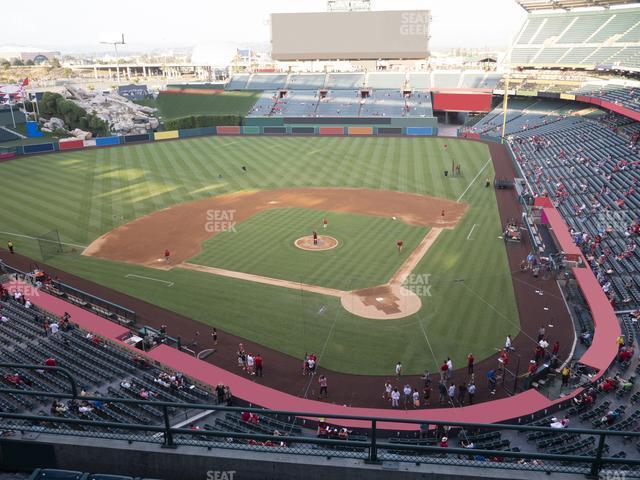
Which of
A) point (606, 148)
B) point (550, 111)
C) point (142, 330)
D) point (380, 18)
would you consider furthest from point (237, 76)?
point (142, 330)

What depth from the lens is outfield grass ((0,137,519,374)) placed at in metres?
22.4

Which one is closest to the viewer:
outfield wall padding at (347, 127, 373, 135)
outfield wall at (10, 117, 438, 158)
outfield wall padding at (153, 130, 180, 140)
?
outfield wall at (10, 117, 438, 158)

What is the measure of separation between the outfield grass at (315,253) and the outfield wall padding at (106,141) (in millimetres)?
38593

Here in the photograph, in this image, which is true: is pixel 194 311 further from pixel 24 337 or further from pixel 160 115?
pixel 160 115

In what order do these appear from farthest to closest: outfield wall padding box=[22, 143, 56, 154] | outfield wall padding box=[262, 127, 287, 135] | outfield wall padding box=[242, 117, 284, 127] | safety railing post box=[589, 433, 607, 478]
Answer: outfield wall padding box=[242, 117, 284, 127]
outfield wall padding box=[262, 127, 287, 135]
outfield wall padding box=[22, 143, 56, 154]
safety railing post box=[589, 433, 607, 478]

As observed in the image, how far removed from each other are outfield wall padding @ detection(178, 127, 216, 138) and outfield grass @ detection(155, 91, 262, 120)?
821 centimetres

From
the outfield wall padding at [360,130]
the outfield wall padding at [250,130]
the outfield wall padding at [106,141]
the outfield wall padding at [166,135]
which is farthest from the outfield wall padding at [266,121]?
the outfield wall padding at [106,141]

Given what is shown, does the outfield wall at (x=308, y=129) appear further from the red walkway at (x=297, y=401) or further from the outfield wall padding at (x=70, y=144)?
the red walkway at (x=297, y=401)

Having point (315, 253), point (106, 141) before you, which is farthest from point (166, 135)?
point (315, 253)

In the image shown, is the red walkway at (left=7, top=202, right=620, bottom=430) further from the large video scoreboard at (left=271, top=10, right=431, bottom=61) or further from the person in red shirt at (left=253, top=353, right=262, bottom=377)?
the large video scoreboard at (left=271, top=10, right=431, bottom=61)

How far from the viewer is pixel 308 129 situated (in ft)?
249

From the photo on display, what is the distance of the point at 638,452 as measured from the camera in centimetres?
1377

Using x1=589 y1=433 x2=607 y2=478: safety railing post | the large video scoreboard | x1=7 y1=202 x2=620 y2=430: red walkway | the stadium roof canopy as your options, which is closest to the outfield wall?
the large video scoreboard

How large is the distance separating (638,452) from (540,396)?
11.4 ft
